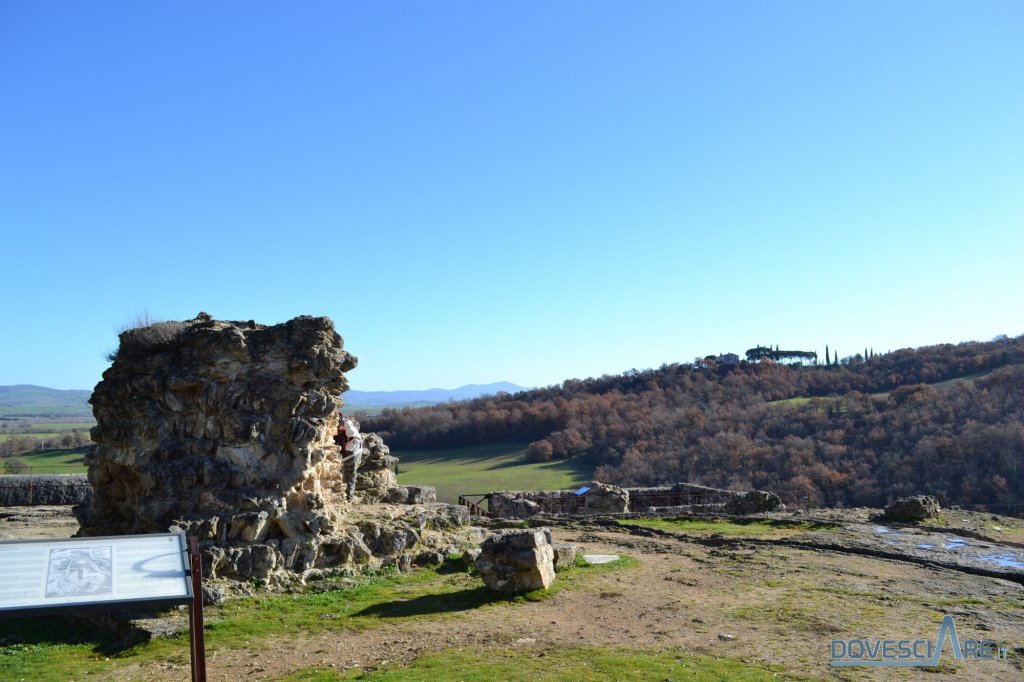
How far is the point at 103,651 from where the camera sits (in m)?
9.48

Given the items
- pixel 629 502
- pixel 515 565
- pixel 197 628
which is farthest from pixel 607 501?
pixel 197 628

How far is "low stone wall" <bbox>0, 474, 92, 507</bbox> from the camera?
20.4 metres

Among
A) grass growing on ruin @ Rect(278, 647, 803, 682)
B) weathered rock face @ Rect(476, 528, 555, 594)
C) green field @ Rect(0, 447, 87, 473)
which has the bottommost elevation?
green field @ Rect(0, 447, 87, 473)

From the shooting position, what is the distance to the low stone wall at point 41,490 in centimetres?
2042

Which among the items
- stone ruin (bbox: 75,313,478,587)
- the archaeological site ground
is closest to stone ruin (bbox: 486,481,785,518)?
the archaeological site ground

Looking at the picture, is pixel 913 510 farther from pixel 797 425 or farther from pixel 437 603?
pixel 797 425

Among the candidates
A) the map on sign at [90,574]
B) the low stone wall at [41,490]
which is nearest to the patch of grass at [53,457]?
the low stone wall at [41,490]

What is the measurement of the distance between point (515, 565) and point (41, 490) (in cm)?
1633

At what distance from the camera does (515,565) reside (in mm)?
11188

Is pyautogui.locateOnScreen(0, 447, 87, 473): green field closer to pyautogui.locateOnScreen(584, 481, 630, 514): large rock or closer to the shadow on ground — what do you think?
pyautogui.locateOnScreen(584, 481, 630, 514): large rock

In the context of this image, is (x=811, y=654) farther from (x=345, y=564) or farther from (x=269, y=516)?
(x=269, y=516)

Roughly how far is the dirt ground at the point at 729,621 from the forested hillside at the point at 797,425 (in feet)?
73.4

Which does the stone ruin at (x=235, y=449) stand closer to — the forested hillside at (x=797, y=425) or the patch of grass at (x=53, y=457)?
the forested hillside at (x=797, y=425)

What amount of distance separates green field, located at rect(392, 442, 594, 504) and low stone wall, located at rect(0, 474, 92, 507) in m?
13.3
